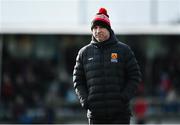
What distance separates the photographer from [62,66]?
21.7 meters

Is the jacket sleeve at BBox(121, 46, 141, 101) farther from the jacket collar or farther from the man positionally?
the jacket collar

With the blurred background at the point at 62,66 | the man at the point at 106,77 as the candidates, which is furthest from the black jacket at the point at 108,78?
the blurred background at the point at 62,66

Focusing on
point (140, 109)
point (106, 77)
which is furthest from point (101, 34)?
point (140, 109)

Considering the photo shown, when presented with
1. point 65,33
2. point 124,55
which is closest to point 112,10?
point 65,33

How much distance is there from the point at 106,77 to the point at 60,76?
14830mm

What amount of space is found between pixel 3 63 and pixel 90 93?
48.3 ft

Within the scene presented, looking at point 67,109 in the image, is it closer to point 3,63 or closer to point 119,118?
point 3,63

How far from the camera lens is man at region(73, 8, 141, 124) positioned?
691cm

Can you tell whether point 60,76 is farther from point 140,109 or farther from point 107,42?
point 107,42

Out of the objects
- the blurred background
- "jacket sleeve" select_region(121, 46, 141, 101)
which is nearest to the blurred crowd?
the blurred background

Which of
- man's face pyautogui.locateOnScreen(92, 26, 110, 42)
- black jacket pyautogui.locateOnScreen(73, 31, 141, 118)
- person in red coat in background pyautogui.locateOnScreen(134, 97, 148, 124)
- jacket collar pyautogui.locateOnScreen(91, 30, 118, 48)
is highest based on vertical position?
man's face pyautogui.locateOnScreen(92, 26, 110, 42)

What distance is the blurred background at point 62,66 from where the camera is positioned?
69.3ft

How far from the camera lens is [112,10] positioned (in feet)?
74.6

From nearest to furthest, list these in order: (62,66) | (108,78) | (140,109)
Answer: (108,78) → (140,109) → (62,66)
